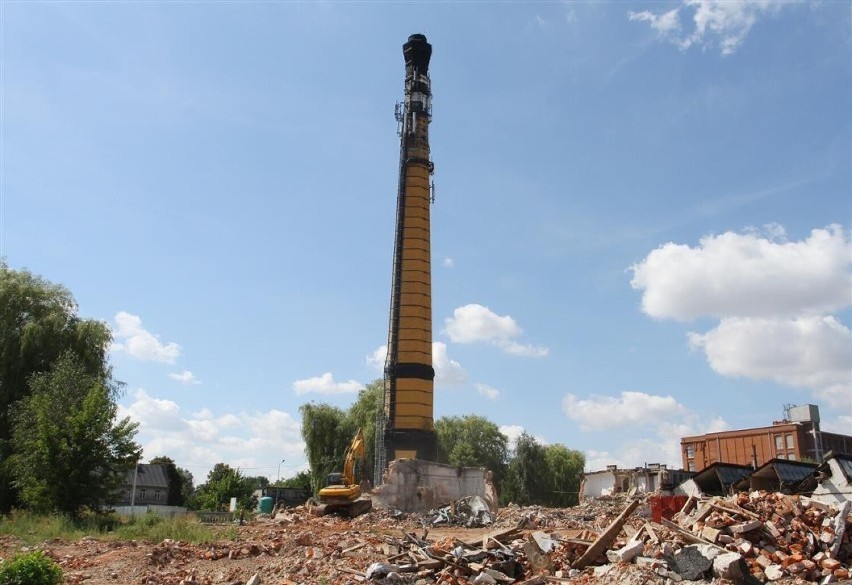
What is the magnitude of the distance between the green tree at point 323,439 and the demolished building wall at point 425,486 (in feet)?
50.9

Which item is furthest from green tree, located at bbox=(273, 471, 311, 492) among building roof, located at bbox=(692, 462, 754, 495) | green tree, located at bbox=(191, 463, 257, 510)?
building roof, located at bbox=(692, 462, 754, 495)

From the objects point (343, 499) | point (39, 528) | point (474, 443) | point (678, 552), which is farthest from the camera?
point (474, 443)

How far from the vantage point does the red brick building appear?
62.8 meters

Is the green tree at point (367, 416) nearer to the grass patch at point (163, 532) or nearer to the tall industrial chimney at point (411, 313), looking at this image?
the tall industrial chimney at point (411, 313)

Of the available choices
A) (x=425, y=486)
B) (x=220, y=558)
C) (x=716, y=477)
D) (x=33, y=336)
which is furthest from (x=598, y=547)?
(x=33, y=336)

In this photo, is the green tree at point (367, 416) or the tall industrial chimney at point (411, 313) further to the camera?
the green tree at point (367, 416)

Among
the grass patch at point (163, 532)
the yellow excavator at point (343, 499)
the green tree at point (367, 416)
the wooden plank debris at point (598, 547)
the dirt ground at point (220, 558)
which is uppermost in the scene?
the green tree at point (367, 416)

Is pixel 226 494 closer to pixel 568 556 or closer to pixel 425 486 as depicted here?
pixel 425 486

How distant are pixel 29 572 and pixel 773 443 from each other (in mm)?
65090

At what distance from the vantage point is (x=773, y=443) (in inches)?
2539

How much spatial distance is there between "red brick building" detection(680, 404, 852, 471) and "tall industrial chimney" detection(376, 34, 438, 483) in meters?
36.1

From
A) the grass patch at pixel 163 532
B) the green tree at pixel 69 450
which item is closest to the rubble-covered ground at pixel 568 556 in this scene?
the grass patch at pixel 163 532

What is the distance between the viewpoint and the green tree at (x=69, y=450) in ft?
76.9

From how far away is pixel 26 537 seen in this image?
1952 centimetres
